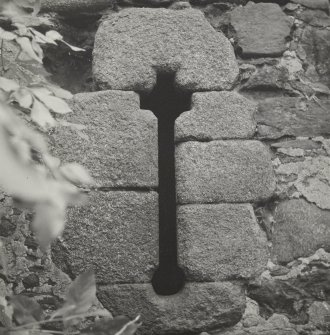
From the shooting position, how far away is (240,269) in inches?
73.5

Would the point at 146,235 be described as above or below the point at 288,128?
below

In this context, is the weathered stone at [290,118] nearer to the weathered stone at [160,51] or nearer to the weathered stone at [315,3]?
the weathered stone at [160,51]

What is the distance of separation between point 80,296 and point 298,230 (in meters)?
1.32

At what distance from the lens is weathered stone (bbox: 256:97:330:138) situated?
2.08 m

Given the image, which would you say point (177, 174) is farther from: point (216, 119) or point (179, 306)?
point (179, 306)

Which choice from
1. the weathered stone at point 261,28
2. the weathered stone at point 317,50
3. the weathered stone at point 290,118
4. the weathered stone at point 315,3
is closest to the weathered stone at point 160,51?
the weathered stone at point 261,28

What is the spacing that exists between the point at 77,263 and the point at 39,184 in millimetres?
1419

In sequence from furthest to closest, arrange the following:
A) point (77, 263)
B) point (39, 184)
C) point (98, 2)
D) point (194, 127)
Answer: point (98, 2) → point (194, 127) → point (77, 263) → point (39, 184)

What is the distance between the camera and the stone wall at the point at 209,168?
1.83 meters

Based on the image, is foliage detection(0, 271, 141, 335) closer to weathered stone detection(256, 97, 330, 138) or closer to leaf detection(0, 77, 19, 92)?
leaf detection(0, 77, 19, 92)

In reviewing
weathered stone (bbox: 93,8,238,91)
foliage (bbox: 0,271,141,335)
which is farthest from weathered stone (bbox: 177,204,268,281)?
foliage (bbox: 0,271,141,335)

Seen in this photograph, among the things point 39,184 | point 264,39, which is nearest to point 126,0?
point 264,39

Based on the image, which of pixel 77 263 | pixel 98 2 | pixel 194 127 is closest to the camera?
pixel 77 263

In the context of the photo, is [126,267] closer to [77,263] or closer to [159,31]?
[77,263]
